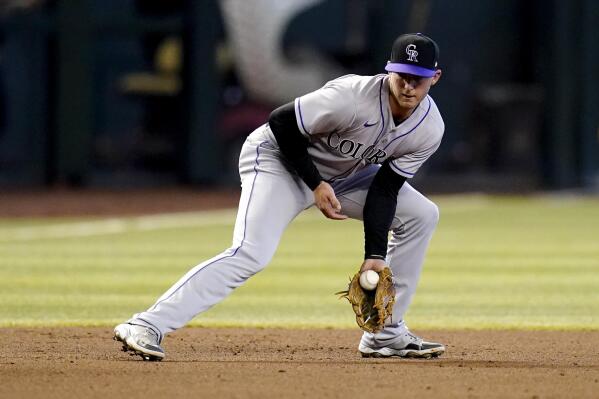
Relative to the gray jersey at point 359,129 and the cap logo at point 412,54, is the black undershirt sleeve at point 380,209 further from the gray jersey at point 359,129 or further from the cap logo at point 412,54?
the cap logo at point 412,54

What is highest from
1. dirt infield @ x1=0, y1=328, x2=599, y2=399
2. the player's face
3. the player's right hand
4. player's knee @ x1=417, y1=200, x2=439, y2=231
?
the player's face

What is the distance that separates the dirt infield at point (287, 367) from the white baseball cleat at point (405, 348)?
6cm

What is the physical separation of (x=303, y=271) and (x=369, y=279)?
424 centimetres

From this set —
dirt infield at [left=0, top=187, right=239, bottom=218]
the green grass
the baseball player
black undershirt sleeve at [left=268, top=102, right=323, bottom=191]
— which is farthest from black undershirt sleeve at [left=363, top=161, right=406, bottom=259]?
dirt infield at [left=0, top=187, right=239, bottom=218]

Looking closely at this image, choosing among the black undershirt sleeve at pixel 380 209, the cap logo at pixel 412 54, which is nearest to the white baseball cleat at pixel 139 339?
the black undershirt sleeve at pixel 380 209

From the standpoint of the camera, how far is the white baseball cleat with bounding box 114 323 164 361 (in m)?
5.10

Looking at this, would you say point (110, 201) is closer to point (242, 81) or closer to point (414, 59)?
point (242, 81)

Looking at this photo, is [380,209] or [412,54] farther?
[380,209]

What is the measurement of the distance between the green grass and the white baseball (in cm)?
161

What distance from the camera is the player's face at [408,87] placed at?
5145 millimetres

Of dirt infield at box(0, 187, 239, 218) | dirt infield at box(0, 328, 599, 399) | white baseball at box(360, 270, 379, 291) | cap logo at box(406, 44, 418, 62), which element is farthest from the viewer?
dirt infield at box(0, 187, 239, 218)

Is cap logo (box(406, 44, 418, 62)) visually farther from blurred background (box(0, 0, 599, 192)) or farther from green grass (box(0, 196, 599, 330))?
blurred background (box(0, 0, 599, 192))

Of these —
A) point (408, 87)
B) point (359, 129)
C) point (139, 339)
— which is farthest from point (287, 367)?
point (408, 87)

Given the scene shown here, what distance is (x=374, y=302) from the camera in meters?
5.36
